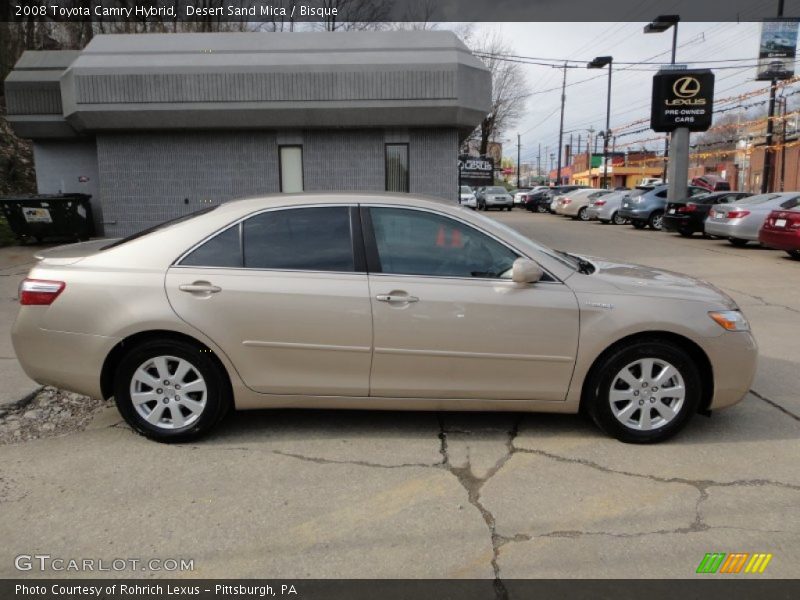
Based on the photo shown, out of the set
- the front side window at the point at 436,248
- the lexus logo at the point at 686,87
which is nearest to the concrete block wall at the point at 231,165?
the front side window at the point at 436,248

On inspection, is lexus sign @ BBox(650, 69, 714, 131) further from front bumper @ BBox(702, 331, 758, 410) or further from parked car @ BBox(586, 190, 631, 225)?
front bumper @ BBox(702, 331, 758, 410)

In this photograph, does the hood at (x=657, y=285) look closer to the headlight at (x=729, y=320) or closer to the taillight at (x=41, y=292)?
the headlight at (x=729, y=320)

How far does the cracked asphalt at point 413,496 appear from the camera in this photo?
298 cm

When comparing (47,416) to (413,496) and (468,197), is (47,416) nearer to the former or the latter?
(413,496)

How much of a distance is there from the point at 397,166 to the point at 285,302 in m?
10.5

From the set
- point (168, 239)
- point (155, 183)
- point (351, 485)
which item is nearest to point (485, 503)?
point (351, 485)

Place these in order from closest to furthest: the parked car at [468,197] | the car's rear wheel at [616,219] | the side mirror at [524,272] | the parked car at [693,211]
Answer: the side mirror at [524,272], the parked car at [693,211], the car's rear wheel at [616,219], the parked car at [468,197]

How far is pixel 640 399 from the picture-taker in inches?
163

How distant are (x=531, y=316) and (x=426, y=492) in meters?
1.25

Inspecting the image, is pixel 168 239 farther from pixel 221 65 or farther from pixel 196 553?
pixel 221 65

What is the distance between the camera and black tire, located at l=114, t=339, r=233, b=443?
160 inches

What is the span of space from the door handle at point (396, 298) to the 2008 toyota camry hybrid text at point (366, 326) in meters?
0.01

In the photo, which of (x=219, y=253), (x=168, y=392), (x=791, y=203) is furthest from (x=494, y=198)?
(x=168, y=392)

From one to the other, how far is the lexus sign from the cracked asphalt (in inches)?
780
